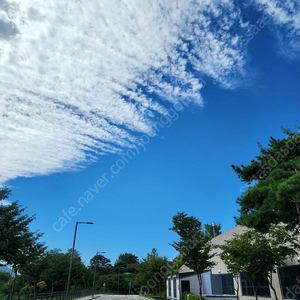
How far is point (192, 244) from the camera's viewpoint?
76.4 ft

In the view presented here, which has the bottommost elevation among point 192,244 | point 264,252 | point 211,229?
point 264,252

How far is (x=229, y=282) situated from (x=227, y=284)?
62 cm

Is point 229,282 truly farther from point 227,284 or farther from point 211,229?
point 211,229

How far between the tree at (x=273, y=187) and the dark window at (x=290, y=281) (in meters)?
6.85

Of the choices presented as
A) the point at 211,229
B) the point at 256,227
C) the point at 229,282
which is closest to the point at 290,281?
the point at 256,227

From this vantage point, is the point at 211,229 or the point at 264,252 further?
the point at 211,229

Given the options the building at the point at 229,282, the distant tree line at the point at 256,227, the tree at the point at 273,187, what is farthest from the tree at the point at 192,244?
the tree at the point at 273,187

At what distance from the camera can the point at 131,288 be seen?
3105 inches

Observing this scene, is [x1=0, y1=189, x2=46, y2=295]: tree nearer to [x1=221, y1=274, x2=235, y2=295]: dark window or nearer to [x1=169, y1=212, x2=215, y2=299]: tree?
[x1=169, y1=212, x2=215, y2=299]: tree

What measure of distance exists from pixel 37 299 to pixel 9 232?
9036 millimetres

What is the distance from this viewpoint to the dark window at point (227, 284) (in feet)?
80.1

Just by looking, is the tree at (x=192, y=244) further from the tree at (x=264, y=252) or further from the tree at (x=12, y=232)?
the tree at (x=12, y=232)

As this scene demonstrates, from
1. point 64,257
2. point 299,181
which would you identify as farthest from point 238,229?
point 64,257

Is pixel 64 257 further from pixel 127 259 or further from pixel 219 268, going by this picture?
pixel 127 259
